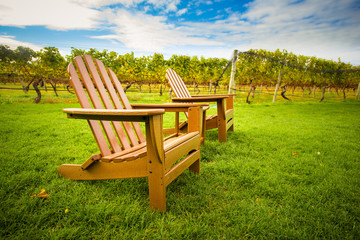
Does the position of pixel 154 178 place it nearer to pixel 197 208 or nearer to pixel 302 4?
pixel 197 208

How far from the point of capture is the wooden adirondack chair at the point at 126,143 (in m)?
1.11

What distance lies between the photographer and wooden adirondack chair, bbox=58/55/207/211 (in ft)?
3.63

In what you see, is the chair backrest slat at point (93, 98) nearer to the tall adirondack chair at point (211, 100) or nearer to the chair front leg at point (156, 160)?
the chair front leg at point (156, 160)

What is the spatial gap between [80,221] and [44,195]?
528 millimetres

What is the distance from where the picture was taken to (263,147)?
2.95m

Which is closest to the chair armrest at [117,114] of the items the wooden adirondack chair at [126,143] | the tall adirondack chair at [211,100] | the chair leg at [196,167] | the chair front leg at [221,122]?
the wooden adirondack chair at [126,143]

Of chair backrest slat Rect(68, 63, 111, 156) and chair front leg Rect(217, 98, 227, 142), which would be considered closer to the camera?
chair backrest slat Rect(68, 63, 111, 156)

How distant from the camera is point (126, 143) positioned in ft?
5.89

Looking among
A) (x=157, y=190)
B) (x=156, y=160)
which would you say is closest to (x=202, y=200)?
(x=157, y=190)

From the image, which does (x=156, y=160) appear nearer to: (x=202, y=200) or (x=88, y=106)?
(x=202, y=200)

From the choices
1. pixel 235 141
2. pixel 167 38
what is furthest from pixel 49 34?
pixel 235 141

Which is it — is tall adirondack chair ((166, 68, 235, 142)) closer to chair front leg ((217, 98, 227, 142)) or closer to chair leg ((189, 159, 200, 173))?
chair front leg ((217, 98, 227, 142))

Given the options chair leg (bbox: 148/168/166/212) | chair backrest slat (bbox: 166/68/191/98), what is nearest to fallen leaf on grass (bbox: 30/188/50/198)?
chair leg (bbox: 148/168/166/212)

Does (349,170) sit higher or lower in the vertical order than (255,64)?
lower
